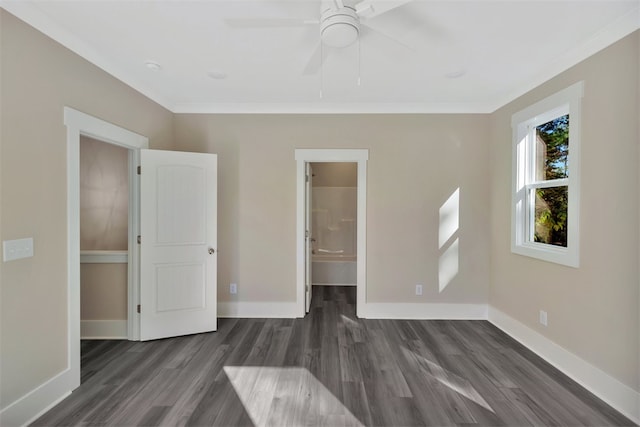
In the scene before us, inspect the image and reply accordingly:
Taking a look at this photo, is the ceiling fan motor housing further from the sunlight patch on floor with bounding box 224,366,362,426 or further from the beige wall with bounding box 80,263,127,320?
the beige wall with bounding box 80,263,127,320

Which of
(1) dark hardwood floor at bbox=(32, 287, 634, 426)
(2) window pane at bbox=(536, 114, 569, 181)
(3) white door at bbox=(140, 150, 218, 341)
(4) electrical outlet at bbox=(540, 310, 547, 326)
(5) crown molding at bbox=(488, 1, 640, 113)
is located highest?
(5) crown molding at bbox=(488, 1, 640, 113)

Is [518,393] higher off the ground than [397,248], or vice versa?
[397,248]

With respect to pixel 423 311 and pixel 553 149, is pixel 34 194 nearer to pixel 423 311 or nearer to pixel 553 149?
pixel 423 311

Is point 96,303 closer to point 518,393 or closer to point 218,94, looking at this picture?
point 218,94

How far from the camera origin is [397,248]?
3.57 meters

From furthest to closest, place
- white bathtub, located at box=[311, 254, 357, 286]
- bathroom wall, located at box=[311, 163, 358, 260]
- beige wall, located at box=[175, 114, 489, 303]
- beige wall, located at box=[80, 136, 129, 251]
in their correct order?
bathroom wall, located at box=[311, 163, 358, 260] → white bathtub, located at box=[311, 254, 357, 286] → beige wall, located at box=[175, 114, 489, 303] → beige wall, located at box=[80, 136, 129, 251]

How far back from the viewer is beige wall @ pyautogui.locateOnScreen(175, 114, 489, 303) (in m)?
3.54

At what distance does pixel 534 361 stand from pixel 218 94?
160 inches

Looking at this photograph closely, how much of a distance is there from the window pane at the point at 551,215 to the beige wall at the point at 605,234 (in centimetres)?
29

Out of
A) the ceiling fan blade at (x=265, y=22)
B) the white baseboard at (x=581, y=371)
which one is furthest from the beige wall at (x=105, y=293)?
the white baseboard at (x=581, y=371)

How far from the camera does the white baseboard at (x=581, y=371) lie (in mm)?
1898

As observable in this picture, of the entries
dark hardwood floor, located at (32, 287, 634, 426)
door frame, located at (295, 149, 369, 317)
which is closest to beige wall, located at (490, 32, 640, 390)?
dark hardwood floor, located at (32, 287, 634, 426)

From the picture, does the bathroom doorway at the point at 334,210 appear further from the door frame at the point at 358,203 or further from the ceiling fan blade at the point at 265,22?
the ceiling fan blade at the point at 265,22

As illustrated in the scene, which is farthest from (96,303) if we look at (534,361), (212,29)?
(534,361)
